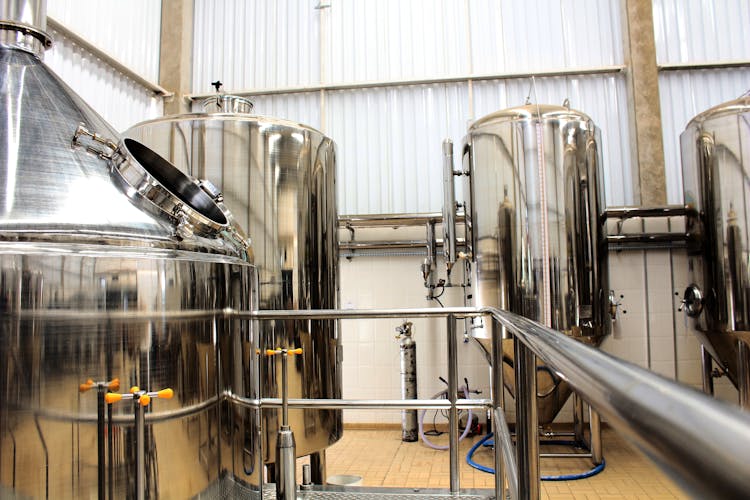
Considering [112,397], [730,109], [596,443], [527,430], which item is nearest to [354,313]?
[112,397]

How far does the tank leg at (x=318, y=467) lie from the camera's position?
306 centimetres

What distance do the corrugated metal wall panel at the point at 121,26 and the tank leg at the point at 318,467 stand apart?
3.30 metres

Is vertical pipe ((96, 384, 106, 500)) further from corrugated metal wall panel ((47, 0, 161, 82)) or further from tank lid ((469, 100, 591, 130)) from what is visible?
corrugated metal wall panel ((47, 0, 161, 82))

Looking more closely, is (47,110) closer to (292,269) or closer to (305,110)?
(292,269)

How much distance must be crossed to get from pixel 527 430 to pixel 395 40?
4.72m

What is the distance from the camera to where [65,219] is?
4.78 ft

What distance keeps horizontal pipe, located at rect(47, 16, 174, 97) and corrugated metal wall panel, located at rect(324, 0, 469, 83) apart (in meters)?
1.49

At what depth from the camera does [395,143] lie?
16.0 ft

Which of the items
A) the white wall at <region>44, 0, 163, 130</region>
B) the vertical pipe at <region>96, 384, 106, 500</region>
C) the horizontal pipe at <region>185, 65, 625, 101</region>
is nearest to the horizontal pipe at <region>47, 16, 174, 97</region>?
the white wall at <region>44, 0, 163, 130</region>

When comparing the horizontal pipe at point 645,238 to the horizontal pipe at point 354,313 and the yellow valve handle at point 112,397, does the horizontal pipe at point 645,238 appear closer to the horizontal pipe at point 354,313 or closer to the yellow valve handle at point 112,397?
the horizontal pipe at point 354,313

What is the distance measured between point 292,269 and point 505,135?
154 cm

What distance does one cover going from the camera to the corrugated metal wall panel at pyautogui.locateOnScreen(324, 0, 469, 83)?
16.2 ft

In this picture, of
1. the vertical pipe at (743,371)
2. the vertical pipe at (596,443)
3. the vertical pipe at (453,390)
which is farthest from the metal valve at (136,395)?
the vertical pipe at (743,371)

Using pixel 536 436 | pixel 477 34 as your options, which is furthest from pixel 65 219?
pixel 477 34
